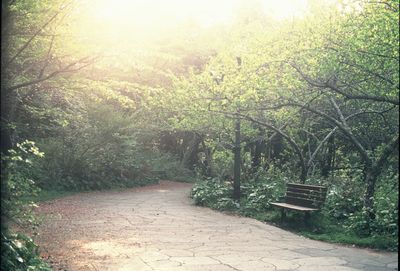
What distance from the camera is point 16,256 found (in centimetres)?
455

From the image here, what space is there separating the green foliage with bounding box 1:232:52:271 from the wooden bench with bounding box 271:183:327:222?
5768mm

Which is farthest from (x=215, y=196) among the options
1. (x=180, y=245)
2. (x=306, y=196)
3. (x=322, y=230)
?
(x=180, y=245)

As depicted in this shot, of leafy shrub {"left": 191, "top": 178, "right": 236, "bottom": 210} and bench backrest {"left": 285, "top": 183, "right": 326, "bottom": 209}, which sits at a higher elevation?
bench backrest {"left": 285, "top": 183, "right": 326, "bottom": 209}

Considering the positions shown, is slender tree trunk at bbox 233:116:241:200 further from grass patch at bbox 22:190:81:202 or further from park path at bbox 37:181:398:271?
grass patch at bbox 22:190:81:202

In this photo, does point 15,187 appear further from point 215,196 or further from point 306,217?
point 215,196

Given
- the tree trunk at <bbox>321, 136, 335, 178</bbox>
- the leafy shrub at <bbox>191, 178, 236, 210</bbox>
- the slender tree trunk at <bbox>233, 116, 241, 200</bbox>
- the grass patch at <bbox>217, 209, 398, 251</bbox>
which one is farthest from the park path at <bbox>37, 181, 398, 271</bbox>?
the tree trunk at <bbox>321, 136, 335, 178</bbox>

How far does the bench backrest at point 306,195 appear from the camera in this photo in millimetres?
9703

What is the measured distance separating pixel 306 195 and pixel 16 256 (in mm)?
7126

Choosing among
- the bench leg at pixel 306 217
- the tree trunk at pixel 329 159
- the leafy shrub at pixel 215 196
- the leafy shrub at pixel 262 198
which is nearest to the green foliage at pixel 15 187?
the bench leg at pixel 306 217

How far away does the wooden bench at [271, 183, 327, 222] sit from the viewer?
380 inches

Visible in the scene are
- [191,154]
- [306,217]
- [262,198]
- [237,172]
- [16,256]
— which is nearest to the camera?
[16,256]

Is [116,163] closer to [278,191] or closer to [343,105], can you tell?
[278,191]

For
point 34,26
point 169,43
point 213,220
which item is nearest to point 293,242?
point 213,220

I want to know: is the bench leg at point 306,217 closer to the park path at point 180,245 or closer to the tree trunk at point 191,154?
the park path at point 180,245
